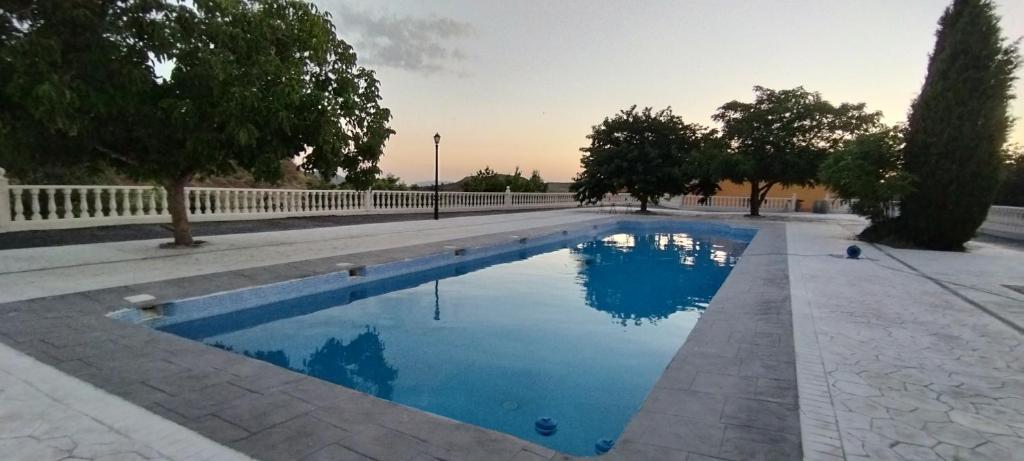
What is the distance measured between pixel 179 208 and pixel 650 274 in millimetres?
10131

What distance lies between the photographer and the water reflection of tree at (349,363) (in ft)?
15.5

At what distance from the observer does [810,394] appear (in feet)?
10.9

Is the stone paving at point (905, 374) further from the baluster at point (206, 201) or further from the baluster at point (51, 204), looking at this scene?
the baluster at point (206, 201)

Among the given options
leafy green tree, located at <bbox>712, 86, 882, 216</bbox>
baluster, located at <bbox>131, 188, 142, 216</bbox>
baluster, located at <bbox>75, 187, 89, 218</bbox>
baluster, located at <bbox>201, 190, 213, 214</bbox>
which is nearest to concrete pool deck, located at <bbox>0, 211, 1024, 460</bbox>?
baluster, located at <bbox>75, 187, 89, 218</bbox>

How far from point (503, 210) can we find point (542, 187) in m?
8.41

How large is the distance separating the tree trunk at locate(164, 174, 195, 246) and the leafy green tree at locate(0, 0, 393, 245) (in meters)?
0.03

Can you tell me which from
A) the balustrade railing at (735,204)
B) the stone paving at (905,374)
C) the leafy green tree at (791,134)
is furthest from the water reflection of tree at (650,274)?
the balustrade railing at (735,204)

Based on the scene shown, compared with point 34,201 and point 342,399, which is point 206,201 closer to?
point 34,201

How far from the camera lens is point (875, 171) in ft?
40.7

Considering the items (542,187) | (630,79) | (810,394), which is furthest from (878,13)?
(542,187)

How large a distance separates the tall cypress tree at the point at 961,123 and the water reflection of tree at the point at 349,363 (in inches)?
525

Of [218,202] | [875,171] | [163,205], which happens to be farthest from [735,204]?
[163,205]

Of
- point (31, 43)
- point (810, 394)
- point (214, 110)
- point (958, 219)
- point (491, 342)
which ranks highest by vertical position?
point (31, 43)

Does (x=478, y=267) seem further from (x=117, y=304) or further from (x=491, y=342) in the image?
(x=117, y=304)
